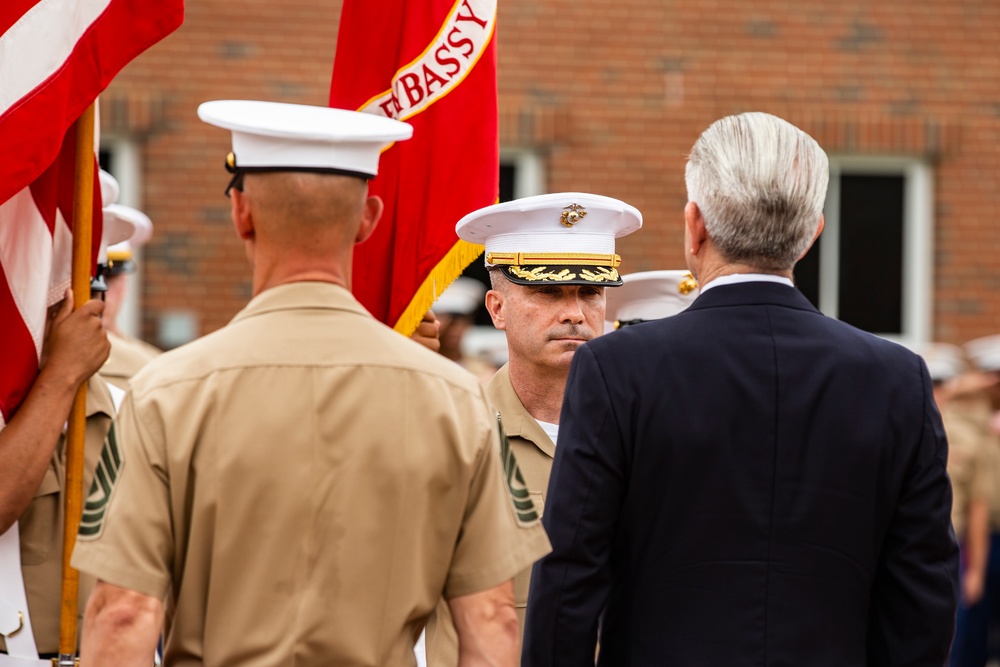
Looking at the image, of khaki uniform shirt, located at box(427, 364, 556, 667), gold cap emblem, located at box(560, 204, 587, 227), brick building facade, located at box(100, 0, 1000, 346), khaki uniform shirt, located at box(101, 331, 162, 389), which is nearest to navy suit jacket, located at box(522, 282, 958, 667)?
khaki uniform shirt, located at box(427, 364, 556, 667)

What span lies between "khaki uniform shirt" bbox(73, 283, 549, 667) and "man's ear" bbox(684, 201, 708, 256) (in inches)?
21.2

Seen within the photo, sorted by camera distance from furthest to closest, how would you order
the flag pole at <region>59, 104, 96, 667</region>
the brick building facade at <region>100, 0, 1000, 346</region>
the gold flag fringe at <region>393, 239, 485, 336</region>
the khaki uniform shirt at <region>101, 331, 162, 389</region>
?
the brick building facade at <region>100, 0, 1000, 346</region>, the khaki uniform shirt at <region>101, 331, 162, 389</region>, the gold flag fringe at <region>393, 239, 485, 336</region>, the flag pole at <region>59, 104, 96, 667</region>

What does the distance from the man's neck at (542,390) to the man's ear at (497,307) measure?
18 cm

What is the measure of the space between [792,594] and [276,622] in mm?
855

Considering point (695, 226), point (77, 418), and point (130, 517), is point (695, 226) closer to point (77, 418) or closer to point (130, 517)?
point (130, 517)

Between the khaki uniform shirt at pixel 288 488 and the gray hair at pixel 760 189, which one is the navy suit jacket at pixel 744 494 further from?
the khaki uniform shirt at pixel 288 488

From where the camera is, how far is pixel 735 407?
2436 millimetres

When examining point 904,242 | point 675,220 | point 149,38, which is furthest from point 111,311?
point 904,242

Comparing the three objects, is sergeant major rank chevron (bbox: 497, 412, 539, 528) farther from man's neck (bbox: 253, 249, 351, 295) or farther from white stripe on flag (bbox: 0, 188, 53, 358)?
white stripe on flag (bbox: 0, 188, 53, 358)

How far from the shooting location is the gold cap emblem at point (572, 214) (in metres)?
3.81

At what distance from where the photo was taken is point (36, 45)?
3277 millimetres

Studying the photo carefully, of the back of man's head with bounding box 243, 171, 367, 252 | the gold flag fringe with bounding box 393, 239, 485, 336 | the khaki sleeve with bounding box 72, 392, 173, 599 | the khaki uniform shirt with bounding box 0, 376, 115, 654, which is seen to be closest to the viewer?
the khaki sleeve with bounding box 72, 392, 173, 599

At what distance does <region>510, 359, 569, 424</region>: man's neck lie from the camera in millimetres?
3742

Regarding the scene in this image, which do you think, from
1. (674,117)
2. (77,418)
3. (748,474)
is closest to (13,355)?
(77,418)
